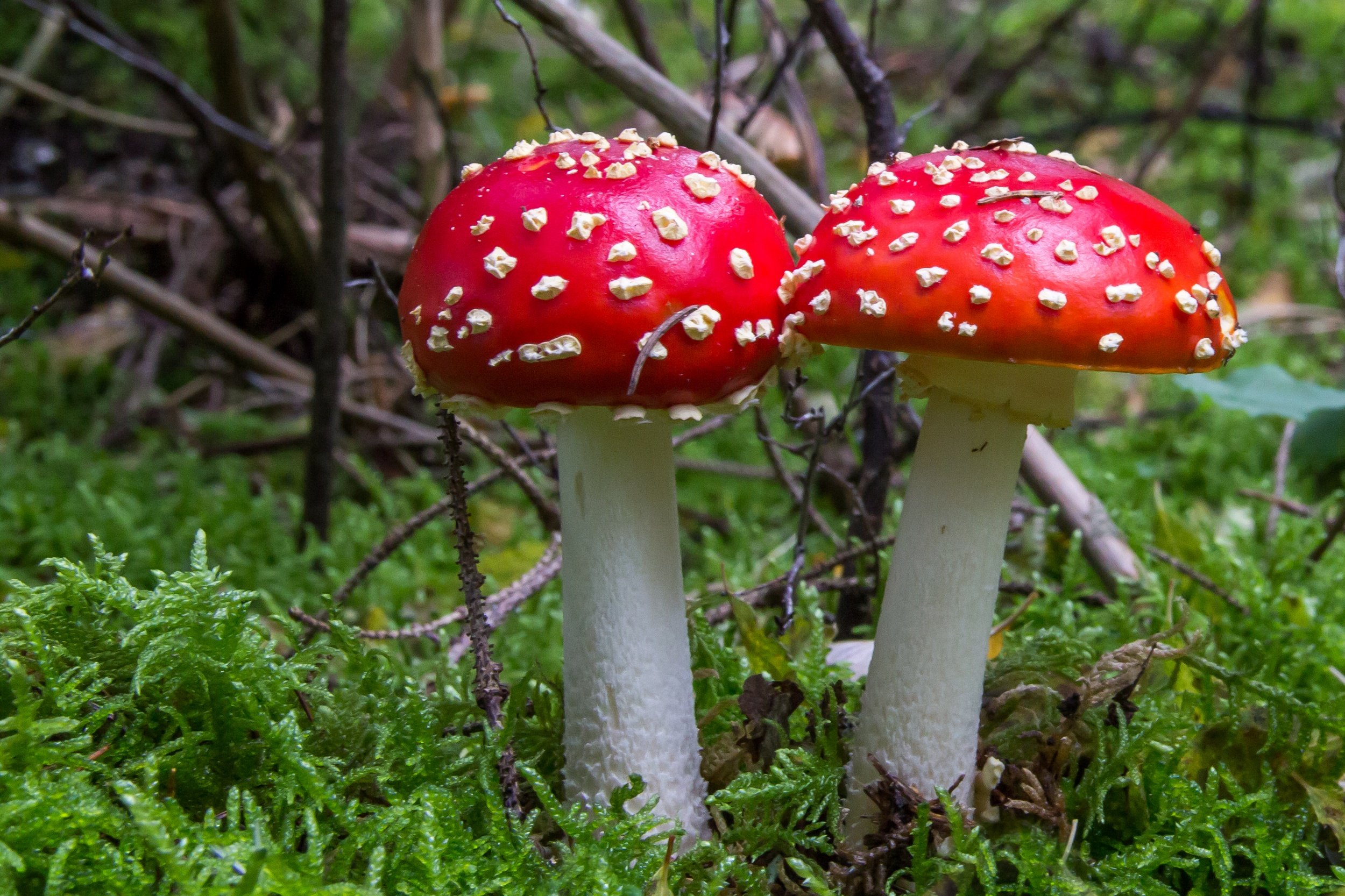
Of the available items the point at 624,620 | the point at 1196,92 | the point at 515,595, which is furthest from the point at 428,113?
the point at 1196,92

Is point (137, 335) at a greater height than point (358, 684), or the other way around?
point (137, 335)

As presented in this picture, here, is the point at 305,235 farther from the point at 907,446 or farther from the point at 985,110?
the point at 985,110

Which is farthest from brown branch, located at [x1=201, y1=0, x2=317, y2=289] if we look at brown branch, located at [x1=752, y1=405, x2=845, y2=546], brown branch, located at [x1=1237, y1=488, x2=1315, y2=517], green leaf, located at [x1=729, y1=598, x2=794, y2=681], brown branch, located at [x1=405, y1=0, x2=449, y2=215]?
brown branch, located at [x1=1237, y1=488, x2=1315, y2=517]

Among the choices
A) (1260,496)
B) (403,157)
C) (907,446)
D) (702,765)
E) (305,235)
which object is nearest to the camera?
(702,765)

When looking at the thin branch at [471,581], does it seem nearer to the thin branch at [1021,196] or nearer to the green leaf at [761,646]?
the green leaf at [761,646]

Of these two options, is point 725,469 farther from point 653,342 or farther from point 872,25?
point 653,342

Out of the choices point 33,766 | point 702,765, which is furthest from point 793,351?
point 33,766
